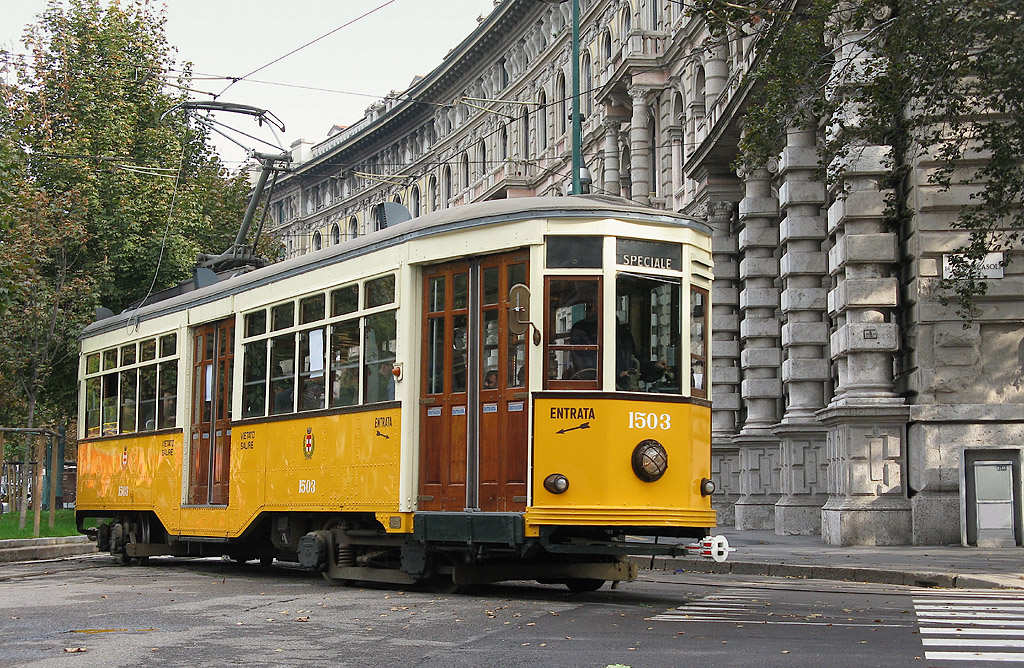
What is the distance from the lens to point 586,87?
48219mm

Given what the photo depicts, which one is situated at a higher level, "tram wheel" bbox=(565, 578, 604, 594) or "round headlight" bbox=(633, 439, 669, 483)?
"round headlight" bbox=(633, 439, 669, 483)

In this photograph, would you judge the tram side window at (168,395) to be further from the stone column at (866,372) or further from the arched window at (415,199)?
the arched window at (415,199)

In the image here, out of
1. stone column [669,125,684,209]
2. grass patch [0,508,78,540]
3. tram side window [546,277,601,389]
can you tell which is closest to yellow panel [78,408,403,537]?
tram side window [546,277,601,389]

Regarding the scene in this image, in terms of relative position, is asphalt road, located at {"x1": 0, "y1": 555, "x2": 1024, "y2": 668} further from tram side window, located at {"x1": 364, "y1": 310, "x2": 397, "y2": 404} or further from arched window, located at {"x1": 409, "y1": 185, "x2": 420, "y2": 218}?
arched window, located at {"x1": 409, "y1": 185, "x2": 420, "y2": 218}

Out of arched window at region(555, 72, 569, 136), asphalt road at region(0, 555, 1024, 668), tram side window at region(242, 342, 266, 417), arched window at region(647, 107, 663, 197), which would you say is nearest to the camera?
asphalt road at region(0, 555, 1024, 668)

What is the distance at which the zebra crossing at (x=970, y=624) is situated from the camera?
897cm

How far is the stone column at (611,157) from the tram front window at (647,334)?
3088 centimetres

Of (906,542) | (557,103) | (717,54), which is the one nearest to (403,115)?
(557,103)

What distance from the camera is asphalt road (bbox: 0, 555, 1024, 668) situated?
28.7 ft

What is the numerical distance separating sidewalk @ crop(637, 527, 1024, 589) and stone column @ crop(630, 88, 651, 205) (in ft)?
65.6

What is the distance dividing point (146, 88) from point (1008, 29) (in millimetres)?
26100

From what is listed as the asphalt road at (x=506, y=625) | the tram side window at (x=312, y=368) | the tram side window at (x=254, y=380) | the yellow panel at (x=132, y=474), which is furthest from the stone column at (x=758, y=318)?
the tram side window at (x=312, y=368)

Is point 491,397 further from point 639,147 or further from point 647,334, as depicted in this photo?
point 639,147

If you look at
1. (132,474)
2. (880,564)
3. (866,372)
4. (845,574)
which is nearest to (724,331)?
(866,372)
